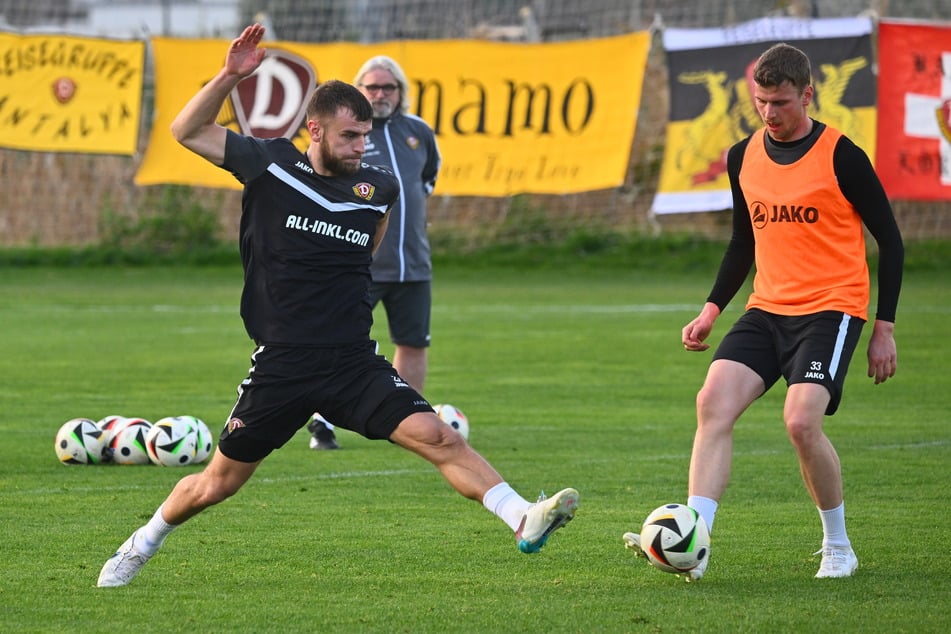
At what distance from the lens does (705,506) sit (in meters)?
6.20

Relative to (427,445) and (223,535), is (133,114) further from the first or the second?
(427,445)

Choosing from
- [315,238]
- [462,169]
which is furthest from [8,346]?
[315,238]

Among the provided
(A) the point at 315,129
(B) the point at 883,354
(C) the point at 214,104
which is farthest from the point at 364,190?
(B) the point at 883,354

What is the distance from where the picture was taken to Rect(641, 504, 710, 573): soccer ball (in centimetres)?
594

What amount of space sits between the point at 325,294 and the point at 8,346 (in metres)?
10.4

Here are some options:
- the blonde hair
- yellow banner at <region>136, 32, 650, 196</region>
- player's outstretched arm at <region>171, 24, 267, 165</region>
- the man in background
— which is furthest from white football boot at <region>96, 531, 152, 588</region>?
yellow banner at <region>136, 32, 650, 196</region>

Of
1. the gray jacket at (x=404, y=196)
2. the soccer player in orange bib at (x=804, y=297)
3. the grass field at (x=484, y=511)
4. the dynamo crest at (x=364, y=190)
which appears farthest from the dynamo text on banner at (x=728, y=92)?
the dynamo crest at (x=364, y=190)

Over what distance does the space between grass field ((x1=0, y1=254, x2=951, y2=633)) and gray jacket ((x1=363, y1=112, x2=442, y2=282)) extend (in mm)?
1131

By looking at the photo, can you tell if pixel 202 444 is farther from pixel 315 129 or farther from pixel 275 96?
pixel 275 96

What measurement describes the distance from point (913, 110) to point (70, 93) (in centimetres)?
Result: 1192

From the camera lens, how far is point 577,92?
75.5ft

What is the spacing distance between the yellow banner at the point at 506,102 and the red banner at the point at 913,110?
3355 mm

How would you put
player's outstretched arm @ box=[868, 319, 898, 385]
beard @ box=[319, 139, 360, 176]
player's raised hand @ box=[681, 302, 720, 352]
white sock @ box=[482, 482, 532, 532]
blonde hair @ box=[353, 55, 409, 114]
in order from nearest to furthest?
1. white sock @ box=[482, 482, 532, 532]
2. beard @ box=[319, 139, 360, 176]
3. player's outstretched arm @ box=[868, 319, 898, 385]
4. player's raised hand @ box=[681, 302, 720, 352]
5. blonde hair @ box=[353, 55, 409, 114]

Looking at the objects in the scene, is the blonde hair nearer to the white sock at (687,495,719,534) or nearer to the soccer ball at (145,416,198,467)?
the soccer ball at (145,416,198,467)
